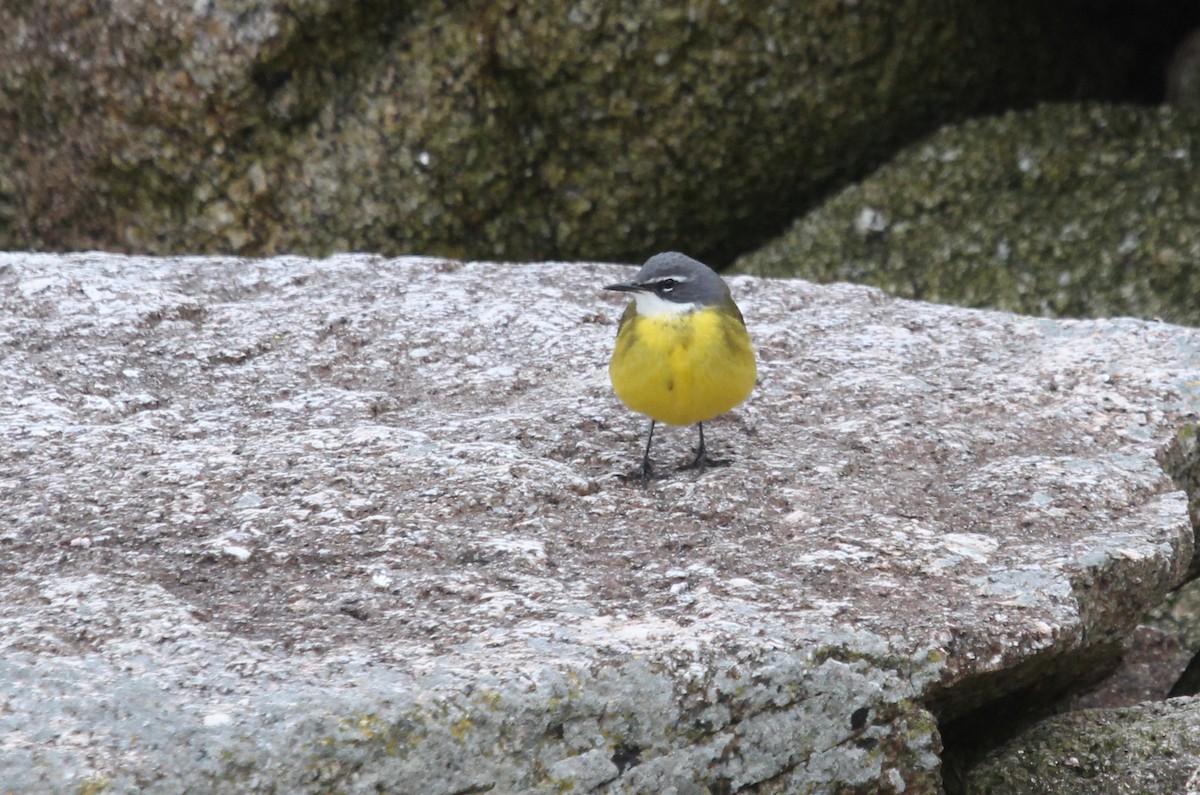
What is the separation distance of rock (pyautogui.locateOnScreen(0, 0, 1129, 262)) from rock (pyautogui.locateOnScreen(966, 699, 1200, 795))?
4267mm

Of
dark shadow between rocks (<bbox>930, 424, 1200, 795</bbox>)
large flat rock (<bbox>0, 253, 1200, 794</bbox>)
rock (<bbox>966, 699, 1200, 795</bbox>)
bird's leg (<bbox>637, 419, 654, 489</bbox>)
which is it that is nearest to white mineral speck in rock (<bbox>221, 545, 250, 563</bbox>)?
large flat rock (<bbox>0, 253, 1200, 794</bbox>)

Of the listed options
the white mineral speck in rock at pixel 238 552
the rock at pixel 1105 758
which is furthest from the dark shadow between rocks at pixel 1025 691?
the white mineral speck in rock at pixel 238 552

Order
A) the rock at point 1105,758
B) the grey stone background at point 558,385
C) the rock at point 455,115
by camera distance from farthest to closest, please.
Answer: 1. the rock at point 455,115
2. the rock at point 1105,758
3. the grey stone background at point 558,385

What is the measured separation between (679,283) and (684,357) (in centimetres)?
36

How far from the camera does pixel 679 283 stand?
443 cm

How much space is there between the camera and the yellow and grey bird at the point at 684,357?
164 inches

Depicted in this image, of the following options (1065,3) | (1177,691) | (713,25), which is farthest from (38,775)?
(1065,3)

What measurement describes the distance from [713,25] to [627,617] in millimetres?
4417

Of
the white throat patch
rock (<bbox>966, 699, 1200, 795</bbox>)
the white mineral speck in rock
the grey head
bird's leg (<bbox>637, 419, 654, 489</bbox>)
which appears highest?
the grey head

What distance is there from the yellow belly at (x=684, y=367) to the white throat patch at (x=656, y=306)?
4 centimetres

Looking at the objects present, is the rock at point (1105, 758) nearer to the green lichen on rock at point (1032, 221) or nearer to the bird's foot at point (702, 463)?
the bird's foot at point (702, 463)

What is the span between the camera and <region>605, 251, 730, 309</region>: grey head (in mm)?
4418

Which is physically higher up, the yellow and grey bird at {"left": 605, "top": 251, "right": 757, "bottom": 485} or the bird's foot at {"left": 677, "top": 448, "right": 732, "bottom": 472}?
the yellow and grey bird at {"left": 605, "top": 251, "right": 757, "bottom": 485}

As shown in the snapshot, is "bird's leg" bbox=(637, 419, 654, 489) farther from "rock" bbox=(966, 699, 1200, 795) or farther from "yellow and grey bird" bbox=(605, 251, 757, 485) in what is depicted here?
"rock" bbox=(966, 699, 1200, 795)
